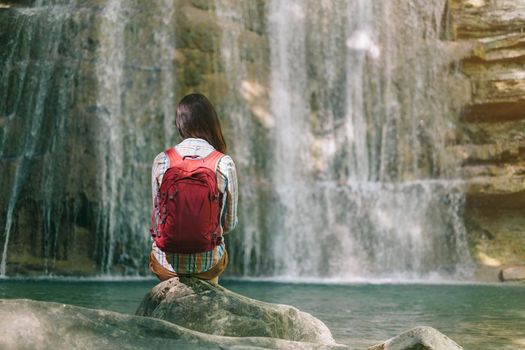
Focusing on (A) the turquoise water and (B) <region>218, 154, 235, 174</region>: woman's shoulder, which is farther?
(A) the turquoise water

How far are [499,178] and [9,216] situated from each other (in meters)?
7.89

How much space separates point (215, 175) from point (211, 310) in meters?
0.63

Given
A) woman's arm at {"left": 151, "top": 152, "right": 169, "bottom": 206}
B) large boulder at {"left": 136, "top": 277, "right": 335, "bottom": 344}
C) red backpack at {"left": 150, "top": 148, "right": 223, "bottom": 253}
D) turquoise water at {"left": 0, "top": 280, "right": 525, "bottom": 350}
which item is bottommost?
turquoise water at {"left": 0, "top": 280, "right": 525, "bottom": 350}

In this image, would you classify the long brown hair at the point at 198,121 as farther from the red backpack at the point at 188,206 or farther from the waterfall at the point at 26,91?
the waterfall at the point at 26,91

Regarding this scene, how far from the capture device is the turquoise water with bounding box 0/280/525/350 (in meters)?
5.83

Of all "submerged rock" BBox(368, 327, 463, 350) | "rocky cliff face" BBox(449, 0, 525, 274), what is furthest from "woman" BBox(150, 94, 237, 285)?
"rocky cliff face" BBox(449, 0, 525, 274)

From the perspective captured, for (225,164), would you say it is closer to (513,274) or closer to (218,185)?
(218,185)

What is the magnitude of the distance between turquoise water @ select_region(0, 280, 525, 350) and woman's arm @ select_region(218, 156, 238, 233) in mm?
1744

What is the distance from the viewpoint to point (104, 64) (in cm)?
1245

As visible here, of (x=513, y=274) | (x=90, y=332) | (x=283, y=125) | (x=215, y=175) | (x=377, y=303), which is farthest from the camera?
(x=283, y=125)

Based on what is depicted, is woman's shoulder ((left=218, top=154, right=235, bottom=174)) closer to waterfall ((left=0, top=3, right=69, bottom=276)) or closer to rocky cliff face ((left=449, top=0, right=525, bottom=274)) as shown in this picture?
waterfall ((left=0, top=3, right=69, bottom=276))

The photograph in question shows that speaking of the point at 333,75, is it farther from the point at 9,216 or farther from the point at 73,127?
the point at 9,216

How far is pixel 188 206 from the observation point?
3.48 meters

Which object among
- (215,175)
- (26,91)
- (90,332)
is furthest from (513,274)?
(90,332)
